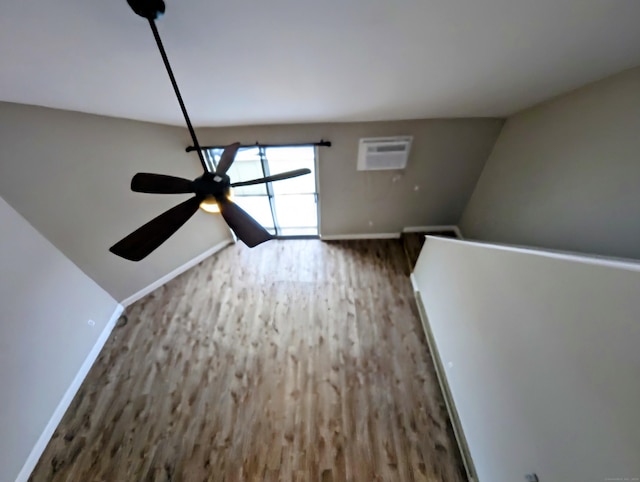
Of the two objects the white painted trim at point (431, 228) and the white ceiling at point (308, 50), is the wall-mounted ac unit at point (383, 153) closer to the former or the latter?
the white ceiling at point (308, 50)

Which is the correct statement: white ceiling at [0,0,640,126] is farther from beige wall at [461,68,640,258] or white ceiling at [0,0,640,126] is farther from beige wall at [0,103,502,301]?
beige wall at [0,103,502,301]

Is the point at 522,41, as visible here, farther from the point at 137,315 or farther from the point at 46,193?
the point at 137,315

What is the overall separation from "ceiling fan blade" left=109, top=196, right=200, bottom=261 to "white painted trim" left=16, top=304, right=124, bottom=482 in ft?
7.38

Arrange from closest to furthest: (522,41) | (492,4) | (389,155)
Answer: (492,4) → (522,41) → (389,155)

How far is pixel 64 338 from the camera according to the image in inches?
96.9

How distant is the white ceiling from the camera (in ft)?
3.53

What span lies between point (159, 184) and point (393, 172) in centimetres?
248

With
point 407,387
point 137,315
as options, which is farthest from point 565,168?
point 137,315

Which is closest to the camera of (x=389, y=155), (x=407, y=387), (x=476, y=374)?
(x=476, y=374)

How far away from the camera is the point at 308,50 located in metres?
1.36

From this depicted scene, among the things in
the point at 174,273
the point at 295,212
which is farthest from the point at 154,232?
the point at 295,212

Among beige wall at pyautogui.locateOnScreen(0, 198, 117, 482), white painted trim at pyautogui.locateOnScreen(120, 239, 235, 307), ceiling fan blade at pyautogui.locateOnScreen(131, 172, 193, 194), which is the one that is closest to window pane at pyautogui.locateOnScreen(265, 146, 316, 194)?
white painted trim at pyautogui.locateOnScreen(120, 239, 235, 307)

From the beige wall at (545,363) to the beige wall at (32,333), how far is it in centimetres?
332

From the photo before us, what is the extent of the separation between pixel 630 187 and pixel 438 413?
201 cm
